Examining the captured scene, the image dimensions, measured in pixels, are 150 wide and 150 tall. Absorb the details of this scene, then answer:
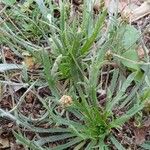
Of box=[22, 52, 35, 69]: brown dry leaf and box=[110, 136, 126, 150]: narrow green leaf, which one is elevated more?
box=[22, 52, 35, 69]: brown dry leaf

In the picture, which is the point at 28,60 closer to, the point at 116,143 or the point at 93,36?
the point at 93,36

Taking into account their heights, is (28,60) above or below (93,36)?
below

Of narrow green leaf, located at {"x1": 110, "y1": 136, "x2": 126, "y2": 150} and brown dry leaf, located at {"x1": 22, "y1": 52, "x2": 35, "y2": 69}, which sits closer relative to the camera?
narrow green leaf, located at {"x1": 110, "y1": 136, "x2": 126, "y2": 150}

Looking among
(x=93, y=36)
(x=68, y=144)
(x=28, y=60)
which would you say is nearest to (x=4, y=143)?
(x=68, y=144)

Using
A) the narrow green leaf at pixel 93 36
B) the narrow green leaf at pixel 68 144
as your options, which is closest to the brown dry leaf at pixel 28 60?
the narrow green leaf at pixel 93 36

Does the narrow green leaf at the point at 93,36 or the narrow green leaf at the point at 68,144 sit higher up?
the narrow green leaf at the point at 93,36

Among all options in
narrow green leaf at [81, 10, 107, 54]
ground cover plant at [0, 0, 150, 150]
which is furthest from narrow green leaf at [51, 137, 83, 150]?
narrow green leaf at [81, 10, 107, 54]

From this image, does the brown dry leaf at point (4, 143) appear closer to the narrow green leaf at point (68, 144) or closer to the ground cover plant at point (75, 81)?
the ground cover plant at point (75, 81)

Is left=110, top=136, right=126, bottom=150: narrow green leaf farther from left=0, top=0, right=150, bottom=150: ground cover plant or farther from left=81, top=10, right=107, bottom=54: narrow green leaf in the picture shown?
left=81, top=10, right=107, bottom=54: narrow green leaf
